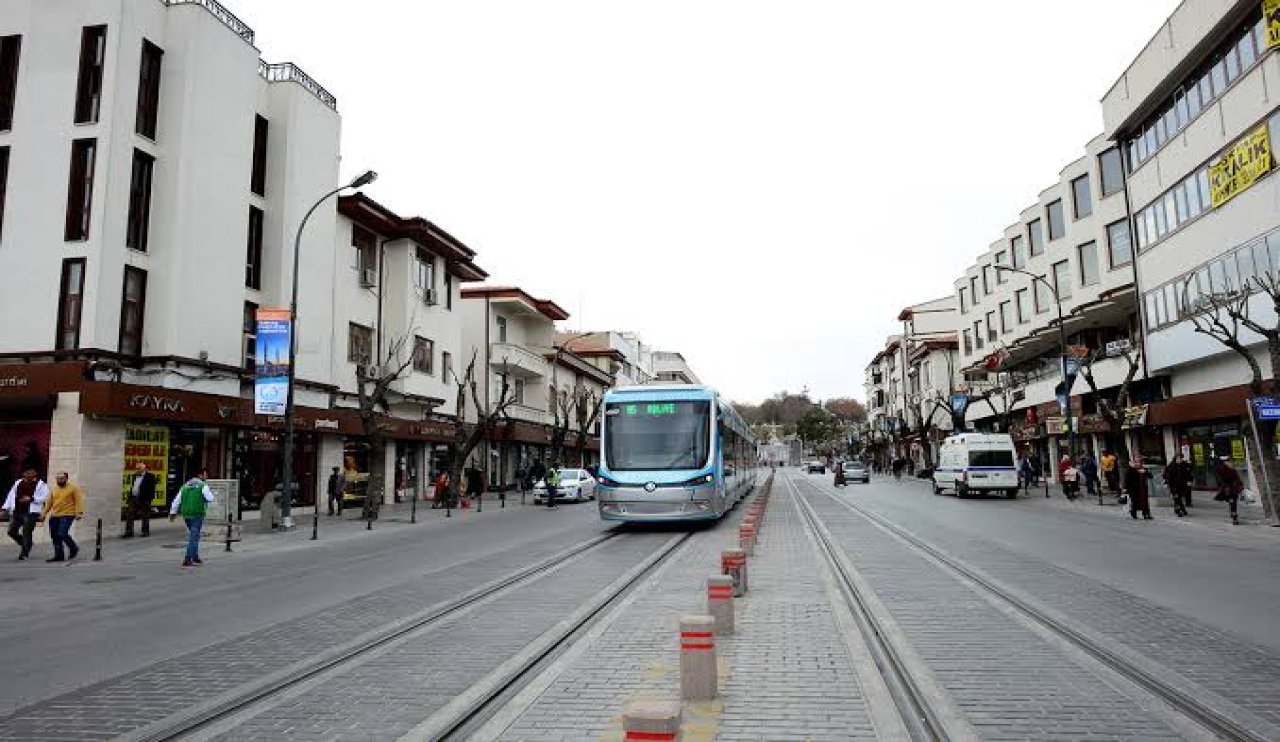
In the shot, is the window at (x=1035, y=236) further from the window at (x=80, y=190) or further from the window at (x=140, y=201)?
the window at (x=80, y=190)

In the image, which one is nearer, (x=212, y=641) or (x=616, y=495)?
(x=212, y=641)

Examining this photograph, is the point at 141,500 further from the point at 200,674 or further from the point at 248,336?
the point at 200,674

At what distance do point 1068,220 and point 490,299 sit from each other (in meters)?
31.6

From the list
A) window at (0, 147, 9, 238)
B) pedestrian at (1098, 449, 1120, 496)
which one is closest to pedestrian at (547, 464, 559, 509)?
window at (0, 147, 9, 238)

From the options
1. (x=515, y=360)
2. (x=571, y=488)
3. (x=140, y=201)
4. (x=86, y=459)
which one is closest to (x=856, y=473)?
(x=515, y=360)

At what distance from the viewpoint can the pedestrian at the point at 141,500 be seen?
19578mm

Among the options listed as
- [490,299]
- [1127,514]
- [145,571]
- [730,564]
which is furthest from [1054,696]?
[490,299]

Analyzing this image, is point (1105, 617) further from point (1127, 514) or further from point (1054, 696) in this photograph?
point (1127, 514)

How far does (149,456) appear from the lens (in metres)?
22.8

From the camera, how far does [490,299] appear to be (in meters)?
49.2

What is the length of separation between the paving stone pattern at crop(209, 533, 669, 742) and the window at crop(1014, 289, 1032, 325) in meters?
46.3

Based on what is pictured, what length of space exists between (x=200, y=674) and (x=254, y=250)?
24.1 m

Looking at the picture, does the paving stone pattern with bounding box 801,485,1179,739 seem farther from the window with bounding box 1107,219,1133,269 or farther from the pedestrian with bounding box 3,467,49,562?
the window with bounding box 1107,219,1133,269

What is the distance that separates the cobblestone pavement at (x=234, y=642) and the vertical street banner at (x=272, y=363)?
7.14 m
